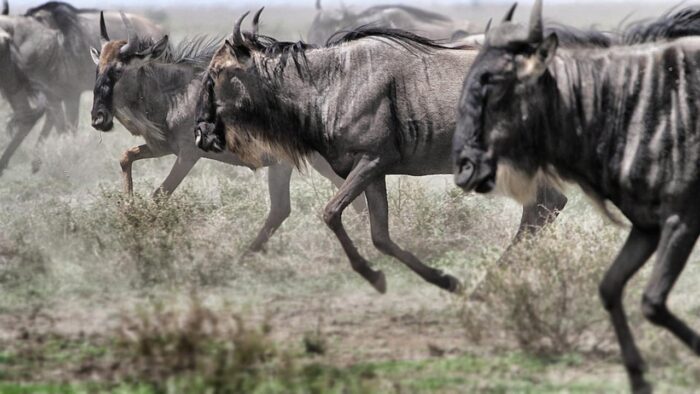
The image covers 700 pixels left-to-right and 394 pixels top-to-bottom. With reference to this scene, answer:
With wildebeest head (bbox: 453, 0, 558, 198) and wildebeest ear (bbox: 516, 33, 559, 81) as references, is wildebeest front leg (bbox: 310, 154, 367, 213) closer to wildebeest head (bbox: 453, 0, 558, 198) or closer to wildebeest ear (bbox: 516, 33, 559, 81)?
wildebeest head (bbox: 453, 0, 558, 198)

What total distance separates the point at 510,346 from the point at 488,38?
1.61 metres

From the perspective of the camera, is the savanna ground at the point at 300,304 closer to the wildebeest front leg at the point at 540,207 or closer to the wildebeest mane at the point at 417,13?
the wildebeest front leg at the point at 540,207

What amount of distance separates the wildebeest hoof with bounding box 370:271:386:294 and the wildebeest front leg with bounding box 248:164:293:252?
1.69 meters

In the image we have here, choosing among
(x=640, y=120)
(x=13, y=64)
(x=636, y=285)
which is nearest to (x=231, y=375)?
(x=640, y=120)

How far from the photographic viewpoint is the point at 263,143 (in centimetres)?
796

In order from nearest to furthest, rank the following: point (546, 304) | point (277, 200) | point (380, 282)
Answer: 1. point (546, 304)
2. point (380, 282)
3. point (277, 200)

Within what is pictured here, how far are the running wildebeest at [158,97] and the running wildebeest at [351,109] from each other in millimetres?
1598

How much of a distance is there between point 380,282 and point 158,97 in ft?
9.88

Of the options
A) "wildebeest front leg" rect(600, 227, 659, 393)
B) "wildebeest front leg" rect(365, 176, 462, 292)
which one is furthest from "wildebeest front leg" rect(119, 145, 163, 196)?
"wildebeest front leg" rect(600, 227, 659, 393)

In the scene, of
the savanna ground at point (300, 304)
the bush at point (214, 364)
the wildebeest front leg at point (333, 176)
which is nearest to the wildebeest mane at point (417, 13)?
the savanna ground at point (300, 304)

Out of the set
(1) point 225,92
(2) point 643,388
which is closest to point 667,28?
(2) point 643,388

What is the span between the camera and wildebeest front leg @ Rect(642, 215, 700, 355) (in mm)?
5246

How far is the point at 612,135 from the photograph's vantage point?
545 centimetres

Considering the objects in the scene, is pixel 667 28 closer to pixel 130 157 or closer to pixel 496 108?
pixel 496 108
